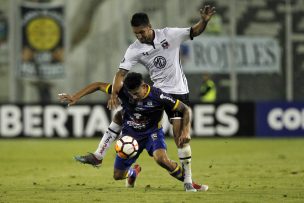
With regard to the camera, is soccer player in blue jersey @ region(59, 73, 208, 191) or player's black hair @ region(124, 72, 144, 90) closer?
player's black hair @ region(124, 72, 144, 90)

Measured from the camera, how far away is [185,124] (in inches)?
394

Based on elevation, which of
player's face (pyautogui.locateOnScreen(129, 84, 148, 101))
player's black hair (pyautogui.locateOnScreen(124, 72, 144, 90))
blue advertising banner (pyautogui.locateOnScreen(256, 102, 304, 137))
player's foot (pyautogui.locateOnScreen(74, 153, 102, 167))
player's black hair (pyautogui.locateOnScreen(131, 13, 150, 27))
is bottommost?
blue advertising banner (pyautogui.locateOnScreen(256, 102, 304, 137))

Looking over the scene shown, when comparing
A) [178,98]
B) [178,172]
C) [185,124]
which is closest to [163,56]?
[178,98]

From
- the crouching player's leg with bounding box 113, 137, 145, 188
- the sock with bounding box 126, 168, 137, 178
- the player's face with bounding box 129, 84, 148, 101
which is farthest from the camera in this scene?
the sock with bounding box 126, 168, 137, 178

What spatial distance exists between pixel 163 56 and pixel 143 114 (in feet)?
2.62

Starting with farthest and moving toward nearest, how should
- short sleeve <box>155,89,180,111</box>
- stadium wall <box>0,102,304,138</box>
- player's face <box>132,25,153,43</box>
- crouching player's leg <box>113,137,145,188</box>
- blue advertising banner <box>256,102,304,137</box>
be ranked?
1. blue advertising banner <box>256,102,304,137</box>
2. stadium wall <box>0,102,304,138</box>
3. crouching player's leg <box>113,137,145,188</box>
4. player's face <box>132,25,153,43</box>
5. short sleeve <box>155,89,180,111</box>

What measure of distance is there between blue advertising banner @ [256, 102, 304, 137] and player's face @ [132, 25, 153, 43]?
12.8 m

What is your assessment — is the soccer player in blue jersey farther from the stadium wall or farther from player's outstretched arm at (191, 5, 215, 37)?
the stadium wall

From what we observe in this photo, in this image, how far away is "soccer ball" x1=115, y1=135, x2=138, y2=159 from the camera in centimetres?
1055

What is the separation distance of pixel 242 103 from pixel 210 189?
1240 centimetres

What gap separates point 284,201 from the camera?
9406 mm

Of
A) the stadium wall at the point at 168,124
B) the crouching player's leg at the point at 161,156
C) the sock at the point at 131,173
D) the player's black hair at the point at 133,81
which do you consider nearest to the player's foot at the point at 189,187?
the crouching player's leg at the point at 161,156

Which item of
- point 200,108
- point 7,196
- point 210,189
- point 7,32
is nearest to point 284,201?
point 210,189

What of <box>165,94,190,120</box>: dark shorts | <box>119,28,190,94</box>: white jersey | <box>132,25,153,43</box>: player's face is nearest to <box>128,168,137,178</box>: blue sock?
Answer: <box>165,94,190,120</box>: dark shorts
